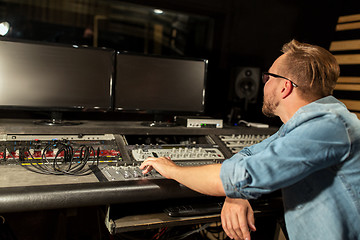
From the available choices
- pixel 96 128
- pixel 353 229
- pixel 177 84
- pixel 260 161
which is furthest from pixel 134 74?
pixel 353 229

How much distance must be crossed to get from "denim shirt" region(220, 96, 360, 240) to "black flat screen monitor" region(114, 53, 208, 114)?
108 centimetres

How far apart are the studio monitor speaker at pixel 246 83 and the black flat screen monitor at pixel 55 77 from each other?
40.8 inches

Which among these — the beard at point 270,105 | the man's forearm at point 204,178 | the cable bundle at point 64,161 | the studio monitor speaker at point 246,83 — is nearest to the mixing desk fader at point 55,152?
the cable bundle at point 64,161

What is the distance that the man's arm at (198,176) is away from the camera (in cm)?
104

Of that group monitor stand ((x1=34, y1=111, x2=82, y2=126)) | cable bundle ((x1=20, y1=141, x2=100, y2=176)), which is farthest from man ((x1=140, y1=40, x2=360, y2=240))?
monitor stand ((x1=34, y1=111, x2=82, y2=126))

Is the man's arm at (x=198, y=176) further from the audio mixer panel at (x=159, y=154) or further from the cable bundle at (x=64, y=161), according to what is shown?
the cable bundle at (x=64, y=161)

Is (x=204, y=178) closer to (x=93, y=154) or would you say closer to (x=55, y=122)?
(x=93, y=154)

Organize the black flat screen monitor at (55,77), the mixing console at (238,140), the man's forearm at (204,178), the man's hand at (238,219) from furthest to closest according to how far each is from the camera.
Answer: the mixing console at (238,140), the black flat screen monitor at (55,77), the man's hand at (238,219), the man's forearm at (204,178)

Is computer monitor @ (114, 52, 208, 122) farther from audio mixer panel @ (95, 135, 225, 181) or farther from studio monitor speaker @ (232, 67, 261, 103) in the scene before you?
studio monitor speaker @ (232, 67, 261, 103)

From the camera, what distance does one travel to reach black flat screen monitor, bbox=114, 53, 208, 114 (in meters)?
1.92

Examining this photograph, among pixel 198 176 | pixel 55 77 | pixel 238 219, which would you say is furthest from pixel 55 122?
pixel 238 219

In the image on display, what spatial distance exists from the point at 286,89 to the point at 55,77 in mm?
1244

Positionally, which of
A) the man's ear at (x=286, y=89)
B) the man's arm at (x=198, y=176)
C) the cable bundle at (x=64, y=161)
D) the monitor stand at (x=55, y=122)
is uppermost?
the man's ear at (x=286, y=89)

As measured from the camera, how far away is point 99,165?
1.47 m
